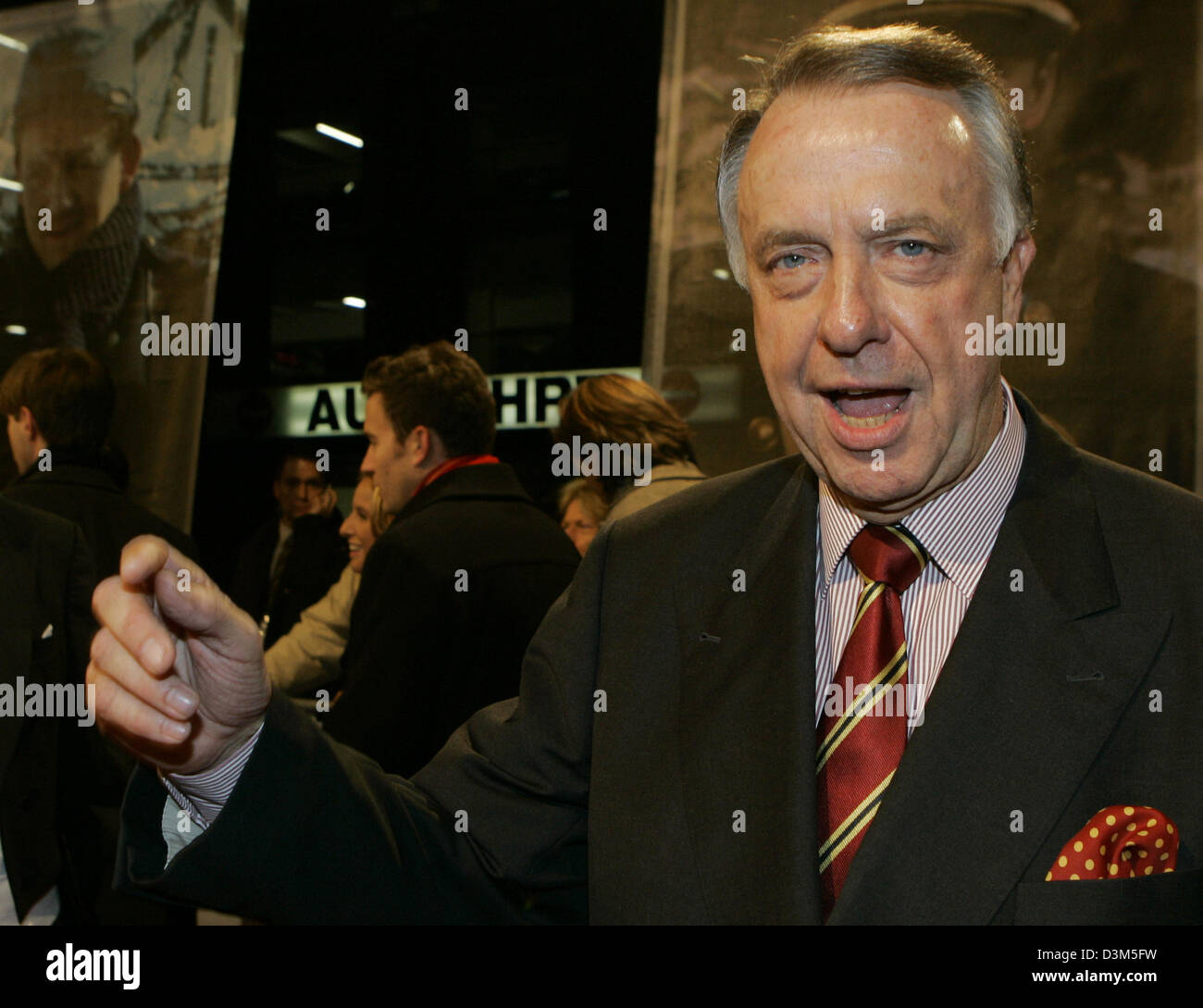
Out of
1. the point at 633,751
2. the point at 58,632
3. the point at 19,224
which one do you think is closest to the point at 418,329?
the point at 19,224

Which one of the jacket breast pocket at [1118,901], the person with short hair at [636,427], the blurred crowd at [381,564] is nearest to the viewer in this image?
the jacket breast pocket at [1118,901]

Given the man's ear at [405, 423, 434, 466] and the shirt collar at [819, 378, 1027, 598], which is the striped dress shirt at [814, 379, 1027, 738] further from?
the man's ear at [405, 423, 434, 466]

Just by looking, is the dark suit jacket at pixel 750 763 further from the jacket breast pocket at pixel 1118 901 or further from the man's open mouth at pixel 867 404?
the man's open mouth at pixel 867 404

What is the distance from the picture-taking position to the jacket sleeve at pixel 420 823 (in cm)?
121

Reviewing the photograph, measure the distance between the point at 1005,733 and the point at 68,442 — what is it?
2912 mm

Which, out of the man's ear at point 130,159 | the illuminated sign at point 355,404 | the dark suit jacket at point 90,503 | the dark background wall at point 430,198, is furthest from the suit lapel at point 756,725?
the illuminated sign at point 355,404

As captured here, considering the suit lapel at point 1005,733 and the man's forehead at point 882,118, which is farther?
the man's forehead at point 882,118

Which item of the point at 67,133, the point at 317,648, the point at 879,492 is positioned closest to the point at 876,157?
the point at 879,492

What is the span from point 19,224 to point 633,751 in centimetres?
372

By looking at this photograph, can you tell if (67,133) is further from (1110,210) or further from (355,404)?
(355,404)

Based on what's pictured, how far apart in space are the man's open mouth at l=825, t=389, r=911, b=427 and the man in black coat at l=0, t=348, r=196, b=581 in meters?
2.53

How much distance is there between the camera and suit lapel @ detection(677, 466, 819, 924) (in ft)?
4.10

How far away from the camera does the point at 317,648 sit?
3.92m
